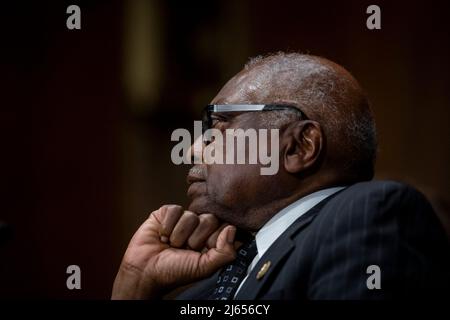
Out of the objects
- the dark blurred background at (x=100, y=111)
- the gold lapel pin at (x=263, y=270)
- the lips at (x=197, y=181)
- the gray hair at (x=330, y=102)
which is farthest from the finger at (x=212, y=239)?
the dark blurred background at (x=100, y=111)

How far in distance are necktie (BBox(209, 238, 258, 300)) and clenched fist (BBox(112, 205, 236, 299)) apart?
0.03m

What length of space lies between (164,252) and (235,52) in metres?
2.61

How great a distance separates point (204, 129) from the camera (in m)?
2.07

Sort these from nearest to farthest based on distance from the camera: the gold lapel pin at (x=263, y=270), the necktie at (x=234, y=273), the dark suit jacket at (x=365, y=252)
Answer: the dark suit jacket at (x=365, y=252)
the gold lapel pin at (x=263, y=270)
the necktie at (x=234, y=273)

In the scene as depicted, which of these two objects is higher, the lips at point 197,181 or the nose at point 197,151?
the nose at point 197,151

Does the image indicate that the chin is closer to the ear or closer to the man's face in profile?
the man's face in profile

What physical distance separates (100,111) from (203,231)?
2.29 meters

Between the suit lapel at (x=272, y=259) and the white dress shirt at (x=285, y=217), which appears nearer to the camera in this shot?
the suit lapel at (x=272, y=259)

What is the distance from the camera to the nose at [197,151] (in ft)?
6.77

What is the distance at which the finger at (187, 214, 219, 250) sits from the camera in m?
1.97

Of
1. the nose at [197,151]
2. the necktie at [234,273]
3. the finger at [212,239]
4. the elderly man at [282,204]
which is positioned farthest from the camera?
the nose at [197,151]

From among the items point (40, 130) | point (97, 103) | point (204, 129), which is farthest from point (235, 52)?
point (204, 129)

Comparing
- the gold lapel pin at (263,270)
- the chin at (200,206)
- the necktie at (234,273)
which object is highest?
the chin at (200,206)

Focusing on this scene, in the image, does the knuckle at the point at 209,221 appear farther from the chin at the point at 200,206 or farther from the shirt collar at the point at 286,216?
the shirt collar at the point at 286,216
